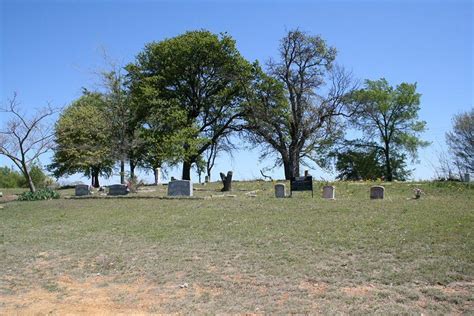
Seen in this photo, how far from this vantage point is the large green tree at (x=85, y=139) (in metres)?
29.6

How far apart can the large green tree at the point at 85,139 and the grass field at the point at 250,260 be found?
43.6 feet

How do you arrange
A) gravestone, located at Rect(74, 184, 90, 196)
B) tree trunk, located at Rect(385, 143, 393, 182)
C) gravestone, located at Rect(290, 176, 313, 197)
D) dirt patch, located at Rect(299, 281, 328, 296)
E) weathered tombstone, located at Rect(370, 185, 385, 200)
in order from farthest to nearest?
tree trunk, located at Rect(385, 143, 393, 182) → gravestone, located at Rect(74, 184, 90, 196) → gravestone, located at Rect(290, 176, 313, 197) → weathered tombstone, located at Rect(370, 185, 385, 200) → dirt patch, located at Rect(299, 281, 328, 296)

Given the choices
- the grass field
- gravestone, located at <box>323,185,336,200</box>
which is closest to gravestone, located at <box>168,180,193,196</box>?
the grass field

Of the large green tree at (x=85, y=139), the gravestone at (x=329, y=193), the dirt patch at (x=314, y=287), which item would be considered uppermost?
the large green tree at (x=85, y=139)

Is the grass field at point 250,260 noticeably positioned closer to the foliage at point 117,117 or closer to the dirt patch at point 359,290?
the dirt patch at point 359,290

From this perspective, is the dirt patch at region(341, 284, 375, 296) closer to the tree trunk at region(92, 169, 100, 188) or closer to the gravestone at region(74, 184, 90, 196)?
the gravestone at region(74, 184, 90, 196)

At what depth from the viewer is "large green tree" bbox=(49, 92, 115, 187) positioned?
29.6m

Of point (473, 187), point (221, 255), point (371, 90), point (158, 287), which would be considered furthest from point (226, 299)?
point (371, 90)

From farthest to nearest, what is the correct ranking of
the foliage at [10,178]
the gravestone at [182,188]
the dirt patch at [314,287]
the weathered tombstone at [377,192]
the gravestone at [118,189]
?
the foliage at [10,178], the gravestone at [118,189], the gravestone at [182,188], the weathered tombstone at [377,192], the dirt patch at [314,287]

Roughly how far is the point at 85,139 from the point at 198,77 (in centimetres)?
978

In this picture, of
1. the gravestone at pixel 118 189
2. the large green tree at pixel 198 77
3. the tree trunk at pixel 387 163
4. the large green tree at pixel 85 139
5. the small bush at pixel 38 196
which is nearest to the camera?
the small bush at pixel 38 196

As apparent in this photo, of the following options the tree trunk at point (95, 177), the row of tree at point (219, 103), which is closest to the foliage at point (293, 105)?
the row of tree at point (219, 103)

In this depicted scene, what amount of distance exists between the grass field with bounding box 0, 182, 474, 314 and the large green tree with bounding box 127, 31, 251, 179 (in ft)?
64.9

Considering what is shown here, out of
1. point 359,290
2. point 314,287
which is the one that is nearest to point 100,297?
point 314,287
